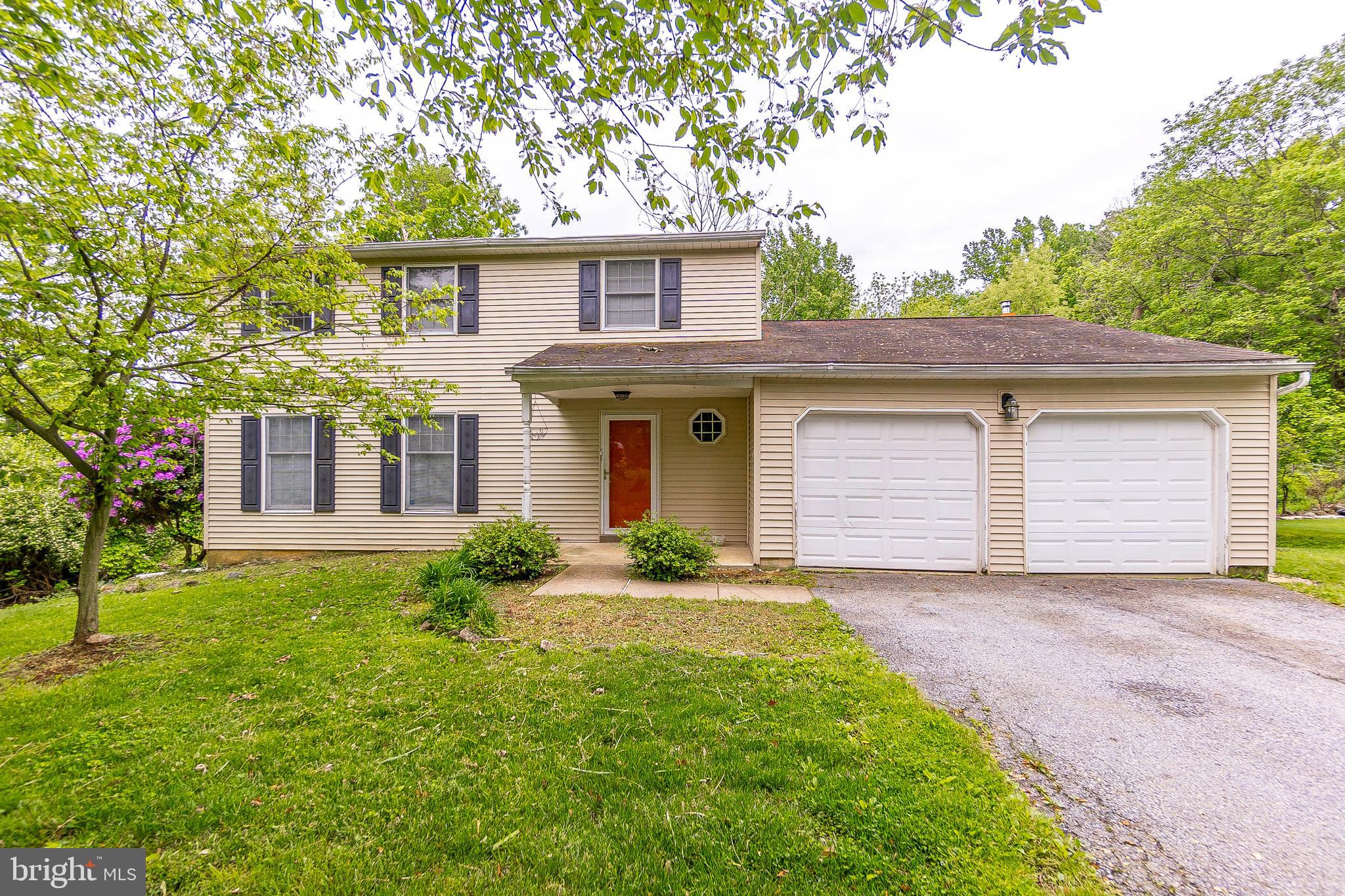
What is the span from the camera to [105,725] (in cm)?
283

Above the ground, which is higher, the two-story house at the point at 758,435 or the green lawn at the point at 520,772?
the two-story house at the point at 758,435

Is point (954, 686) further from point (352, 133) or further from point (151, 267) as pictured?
A: point (352, 133)

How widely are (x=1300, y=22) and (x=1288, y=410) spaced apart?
9.04 meters

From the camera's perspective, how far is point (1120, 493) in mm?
6383

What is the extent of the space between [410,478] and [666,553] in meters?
5.08

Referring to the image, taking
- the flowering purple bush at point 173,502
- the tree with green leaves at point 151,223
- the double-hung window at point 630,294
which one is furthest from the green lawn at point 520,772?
the flowering purple bush at point 173,502

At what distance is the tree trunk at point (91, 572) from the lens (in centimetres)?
409

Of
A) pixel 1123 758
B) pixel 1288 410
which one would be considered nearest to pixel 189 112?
pixel 1123 758

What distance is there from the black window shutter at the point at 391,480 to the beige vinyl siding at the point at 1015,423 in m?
6.17

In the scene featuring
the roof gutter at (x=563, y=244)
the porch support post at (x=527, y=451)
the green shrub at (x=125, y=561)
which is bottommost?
the green shrub at (x=125, y=561)

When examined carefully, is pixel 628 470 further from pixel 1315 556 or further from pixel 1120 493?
pixel 1315 556

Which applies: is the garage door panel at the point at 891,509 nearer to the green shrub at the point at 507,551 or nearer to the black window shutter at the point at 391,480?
the green shrub at the point at 507,551

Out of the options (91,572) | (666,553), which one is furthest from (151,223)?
(666,553)

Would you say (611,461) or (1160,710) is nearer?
(1160,710)
